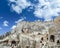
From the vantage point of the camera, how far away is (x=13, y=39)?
315 feet

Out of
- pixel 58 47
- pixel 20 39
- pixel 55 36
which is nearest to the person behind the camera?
pixel 58 47

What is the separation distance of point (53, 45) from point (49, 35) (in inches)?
451

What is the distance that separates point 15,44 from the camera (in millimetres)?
94062

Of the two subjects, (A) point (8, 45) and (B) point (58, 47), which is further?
(A) point (8, 45)

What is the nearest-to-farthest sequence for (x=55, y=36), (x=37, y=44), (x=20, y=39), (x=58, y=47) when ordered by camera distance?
(x=58, y=47), (x=55, y=36), (x=37, y=44), (x=20, y=39)

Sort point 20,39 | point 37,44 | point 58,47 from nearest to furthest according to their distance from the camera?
point 58,47 < point 37,44 < point 20,39

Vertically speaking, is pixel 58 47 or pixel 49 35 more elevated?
pixel 49 35

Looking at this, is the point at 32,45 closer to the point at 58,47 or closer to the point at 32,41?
the point at 32,41

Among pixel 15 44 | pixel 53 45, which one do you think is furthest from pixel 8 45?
pixel 53 45

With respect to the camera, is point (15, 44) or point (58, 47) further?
point (15, 44)

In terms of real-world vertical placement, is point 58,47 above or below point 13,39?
below

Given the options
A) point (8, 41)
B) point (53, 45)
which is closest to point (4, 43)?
point (8, 41)

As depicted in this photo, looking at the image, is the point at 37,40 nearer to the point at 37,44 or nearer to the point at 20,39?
the point at 37,44

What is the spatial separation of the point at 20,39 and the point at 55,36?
76.6ft
